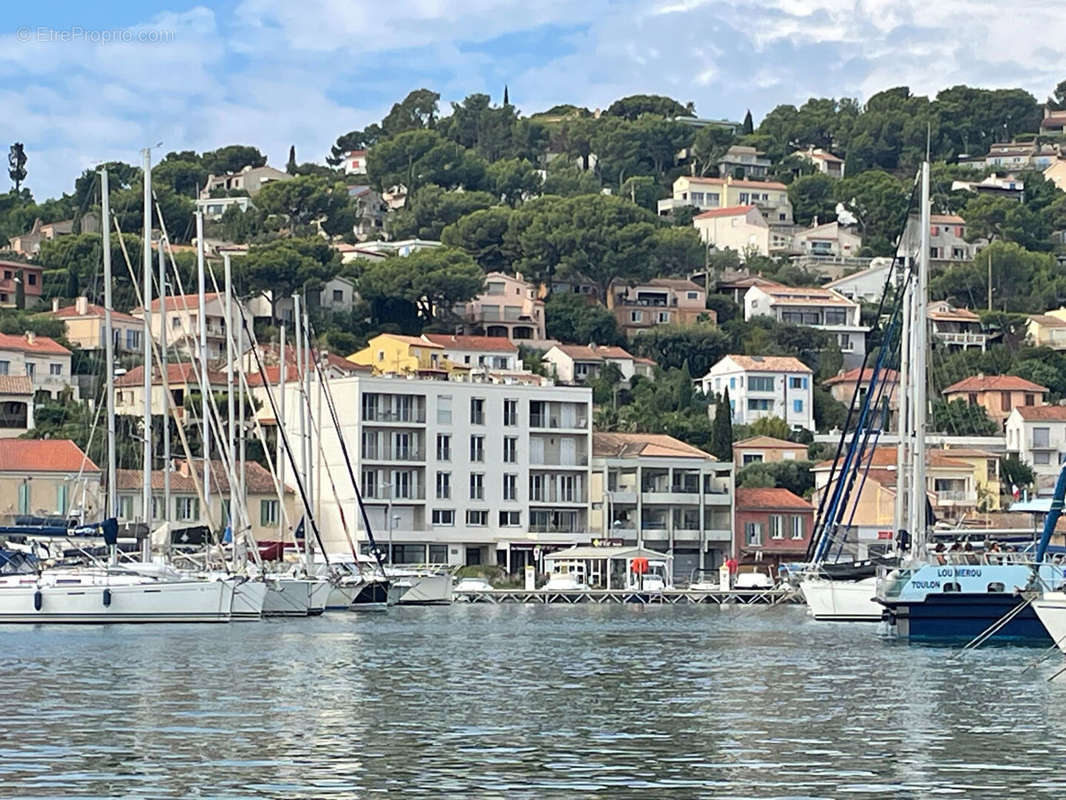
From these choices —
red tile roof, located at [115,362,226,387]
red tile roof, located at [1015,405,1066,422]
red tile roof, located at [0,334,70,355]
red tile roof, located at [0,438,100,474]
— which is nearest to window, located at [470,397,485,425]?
red tile roof, located at [115,362,226,387]

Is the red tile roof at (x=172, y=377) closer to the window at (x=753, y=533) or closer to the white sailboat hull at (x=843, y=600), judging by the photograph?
the window at (x=753, y=533)

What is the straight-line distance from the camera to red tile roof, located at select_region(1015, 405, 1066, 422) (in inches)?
5221

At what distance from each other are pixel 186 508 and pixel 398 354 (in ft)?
94.0

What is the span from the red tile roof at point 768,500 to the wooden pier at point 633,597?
1915 centimetres

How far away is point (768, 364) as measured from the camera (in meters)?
143

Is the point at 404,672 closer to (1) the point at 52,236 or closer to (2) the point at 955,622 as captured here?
(2) the point at 955,622

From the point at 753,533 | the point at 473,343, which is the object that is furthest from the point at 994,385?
the point at 473,343

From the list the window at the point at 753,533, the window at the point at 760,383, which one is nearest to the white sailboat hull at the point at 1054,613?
the window at the point at 753,533

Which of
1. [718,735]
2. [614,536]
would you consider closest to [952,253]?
[614,536]

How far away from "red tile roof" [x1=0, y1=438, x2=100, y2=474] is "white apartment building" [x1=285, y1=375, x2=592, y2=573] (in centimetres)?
1020

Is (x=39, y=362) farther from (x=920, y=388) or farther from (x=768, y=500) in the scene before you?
(x=920, y=388)

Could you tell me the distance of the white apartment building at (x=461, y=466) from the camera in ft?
351

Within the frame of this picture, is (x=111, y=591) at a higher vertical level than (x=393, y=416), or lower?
lower

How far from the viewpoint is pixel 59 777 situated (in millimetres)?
25188
